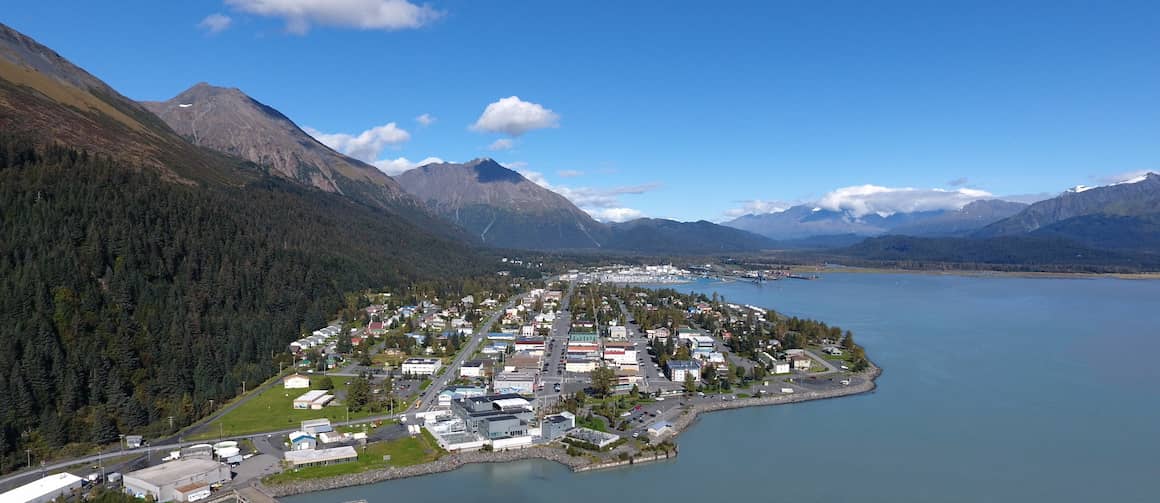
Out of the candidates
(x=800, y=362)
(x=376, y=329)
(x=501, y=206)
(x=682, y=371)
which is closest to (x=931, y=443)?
(x=800, y=362)

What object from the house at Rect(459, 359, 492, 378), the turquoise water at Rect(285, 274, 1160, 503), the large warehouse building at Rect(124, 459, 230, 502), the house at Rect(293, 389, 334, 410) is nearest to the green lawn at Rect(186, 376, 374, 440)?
the house at Rect(293, 389, 334, 410)

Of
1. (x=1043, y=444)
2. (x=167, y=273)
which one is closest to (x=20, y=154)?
(x=167, y=273)

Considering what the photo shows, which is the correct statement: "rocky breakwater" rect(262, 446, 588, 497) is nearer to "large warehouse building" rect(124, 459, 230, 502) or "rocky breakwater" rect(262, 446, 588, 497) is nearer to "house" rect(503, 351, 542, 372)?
"large warehouse building" rect(124, 459, 230, 502)

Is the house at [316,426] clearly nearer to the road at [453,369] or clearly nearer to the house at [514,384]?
the road at [453,369]

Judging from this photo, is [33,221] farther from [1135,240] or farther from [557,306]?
[1135,240]

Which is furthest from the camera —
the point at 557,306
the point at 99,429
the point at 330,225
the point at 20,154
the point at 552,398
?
the point at 330,225

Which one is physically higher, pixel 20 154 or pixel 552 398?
pixel 20 154
